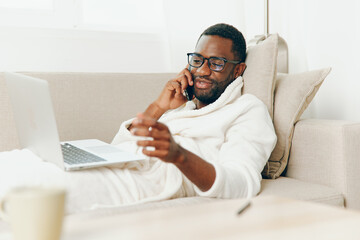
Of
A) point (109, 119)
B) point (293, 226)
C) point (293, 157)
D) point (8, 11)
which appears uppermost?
point (8, 11)

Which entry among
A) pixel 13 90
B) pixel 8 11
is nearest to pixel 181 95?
pixel 13 90

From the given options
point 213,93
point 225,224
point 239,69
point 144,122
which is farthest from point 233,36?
point 225,224

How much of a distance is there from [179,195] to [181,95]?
0.57 m

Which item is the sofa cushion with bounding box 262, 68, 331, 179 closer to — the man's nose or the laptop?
the man's nose

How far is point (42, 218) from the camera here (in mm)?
563

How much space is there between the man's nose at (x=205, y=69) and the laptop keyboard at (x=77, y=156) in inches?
22.0

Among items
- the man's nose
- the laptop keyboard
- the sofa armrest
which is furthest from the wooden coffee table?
the man's nose

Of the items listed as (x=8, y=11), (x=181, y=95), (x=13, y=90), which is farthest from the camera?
(x=8, y=11)

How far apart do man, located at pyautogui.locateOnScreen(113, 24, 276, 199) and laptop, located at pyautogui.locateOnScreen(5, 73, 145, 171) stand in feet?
0.40

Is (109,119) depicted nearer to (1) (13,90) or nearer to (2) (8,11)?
(1) (13,90)

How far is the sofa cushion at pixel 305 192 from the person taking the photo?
4.54 feet

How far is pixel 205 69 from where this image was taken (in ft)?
5.59

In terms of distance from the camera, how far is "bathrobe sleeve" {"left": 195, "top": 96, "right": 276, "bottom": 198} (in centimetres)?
124

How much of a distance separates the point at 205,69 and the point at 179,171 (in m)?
0.52
